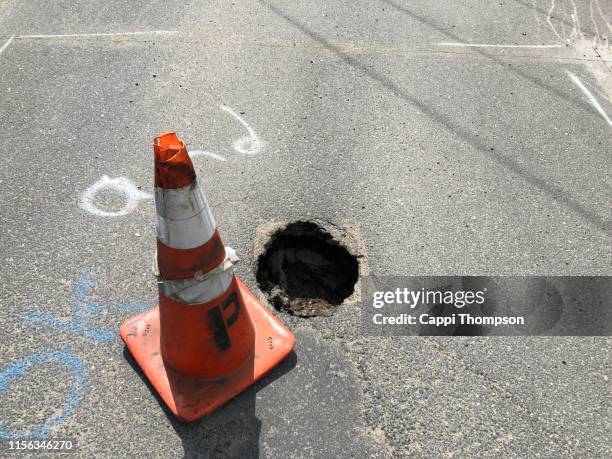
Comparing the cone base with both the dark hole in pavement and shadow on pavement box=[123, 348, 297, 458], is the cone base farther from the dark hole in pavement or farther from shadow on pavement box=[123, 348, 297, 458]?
the dark hole in pavement

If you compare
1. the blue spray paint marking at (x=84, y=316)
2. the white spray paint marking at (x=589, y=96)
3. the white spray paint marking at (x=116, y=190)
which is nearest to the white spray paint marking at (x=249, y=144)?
the white spray paint marking at (x=116, y=190)

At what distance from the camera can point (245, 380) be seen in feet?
9.11

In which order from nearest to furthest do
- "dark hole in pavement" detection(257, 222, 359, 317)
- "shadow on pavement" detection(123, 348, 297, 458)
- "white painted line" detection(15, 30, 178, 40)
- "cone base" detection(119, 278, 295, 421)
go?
"shadow on pavement" detection(123, 348, 297, 458)
"cone base" detection(119, 278, 295, 421)
"dark hole in pavement" detection(257, 222, 359, 317)
"white painted line" detection(15, 30, 178, 40)

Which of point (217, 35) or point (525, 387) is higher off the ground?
point (217, 35)

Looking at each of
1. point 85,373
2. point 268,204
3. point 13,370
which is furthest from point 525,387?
point 13,370

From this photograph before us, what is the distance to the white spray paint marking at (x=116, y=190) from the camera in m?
3.65

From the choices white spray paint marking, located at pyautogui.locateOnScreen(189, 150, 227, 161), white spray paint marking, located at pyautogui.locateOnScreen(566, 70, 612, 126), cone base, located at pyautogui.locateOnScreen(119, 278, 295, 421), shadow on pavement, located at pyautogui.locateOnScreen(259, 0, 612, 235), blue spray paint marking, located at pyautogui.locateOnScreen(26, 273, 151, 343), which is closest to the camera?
cone base, located at pyautogui.locateOnScreen(119, 278, 295, 421)

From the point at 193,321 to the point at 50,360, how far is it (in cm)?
88

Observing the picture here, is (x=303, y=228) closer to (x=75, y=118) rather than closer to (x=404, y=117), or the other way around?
(x=404, y=117)

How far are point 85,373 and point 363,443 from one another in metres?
1.51

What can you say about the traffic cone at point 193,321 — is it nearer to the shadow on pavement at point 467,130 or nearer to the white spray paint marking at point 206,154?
the white spray paint marking at point 206,154

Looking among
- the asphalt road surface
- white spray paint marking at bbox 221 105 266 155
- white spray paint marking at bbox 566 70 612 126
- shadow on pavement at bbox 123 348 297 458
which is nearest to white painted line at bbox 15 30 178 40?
the asphalt road surface

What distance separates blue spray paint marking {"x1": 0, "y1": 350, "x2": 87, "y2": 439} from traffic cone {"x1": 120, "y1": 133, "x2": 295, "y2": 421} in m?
0.29

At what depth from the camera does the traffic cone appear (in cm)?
236
